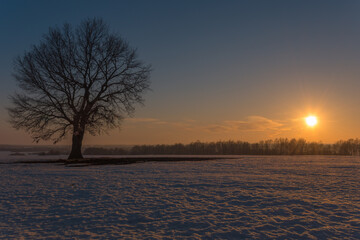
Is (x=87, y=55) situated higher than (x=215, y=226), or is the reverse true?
(x=87, y=55)

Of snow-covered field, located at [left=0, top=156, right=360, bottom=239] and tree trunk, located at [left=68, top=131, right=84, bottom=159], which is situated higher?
tree trunk, located at [left=68, top=131, right=84, bottom=159]

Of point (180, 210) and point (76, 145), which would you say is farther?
point (76, 145)

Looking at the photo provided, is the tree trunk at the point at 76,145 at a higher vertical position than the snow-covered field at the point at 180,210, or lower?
higher

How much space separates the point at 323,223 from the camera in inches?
273

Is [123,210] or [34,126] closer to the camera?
[123,210]

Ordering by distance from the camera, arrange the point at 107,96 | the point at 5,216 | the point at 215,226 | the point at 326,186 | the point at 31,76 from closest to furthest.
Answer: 1. the point at 215,226
2. the point at 5,216
3. the point at 326,186
4. the point at 31,76
5. the point at 107,96

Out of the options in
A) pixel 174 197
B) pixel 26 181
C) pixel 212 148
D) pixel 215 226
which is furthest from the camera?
pixel 212 148

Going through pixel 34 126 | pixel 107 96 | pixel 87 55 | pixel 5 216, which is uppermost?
pixel 87 55

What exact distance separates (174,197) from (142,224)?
2897mm

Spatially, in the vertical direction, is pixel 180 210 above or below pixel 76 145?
below

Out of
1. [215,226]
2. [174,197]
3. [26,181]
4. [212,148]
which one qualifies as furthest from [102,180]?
[212,148]

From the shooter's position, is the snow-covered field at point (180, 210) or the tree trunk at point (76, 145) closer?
the snow-covered field at point (180, 210)

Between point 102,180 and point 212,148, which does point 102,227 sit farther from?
point 212,148

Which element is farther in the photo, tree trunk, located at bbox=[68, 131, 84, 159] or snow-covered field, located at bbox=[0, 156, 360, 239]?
tree trunk, located at bbox=[68, 131, 84, 159]
